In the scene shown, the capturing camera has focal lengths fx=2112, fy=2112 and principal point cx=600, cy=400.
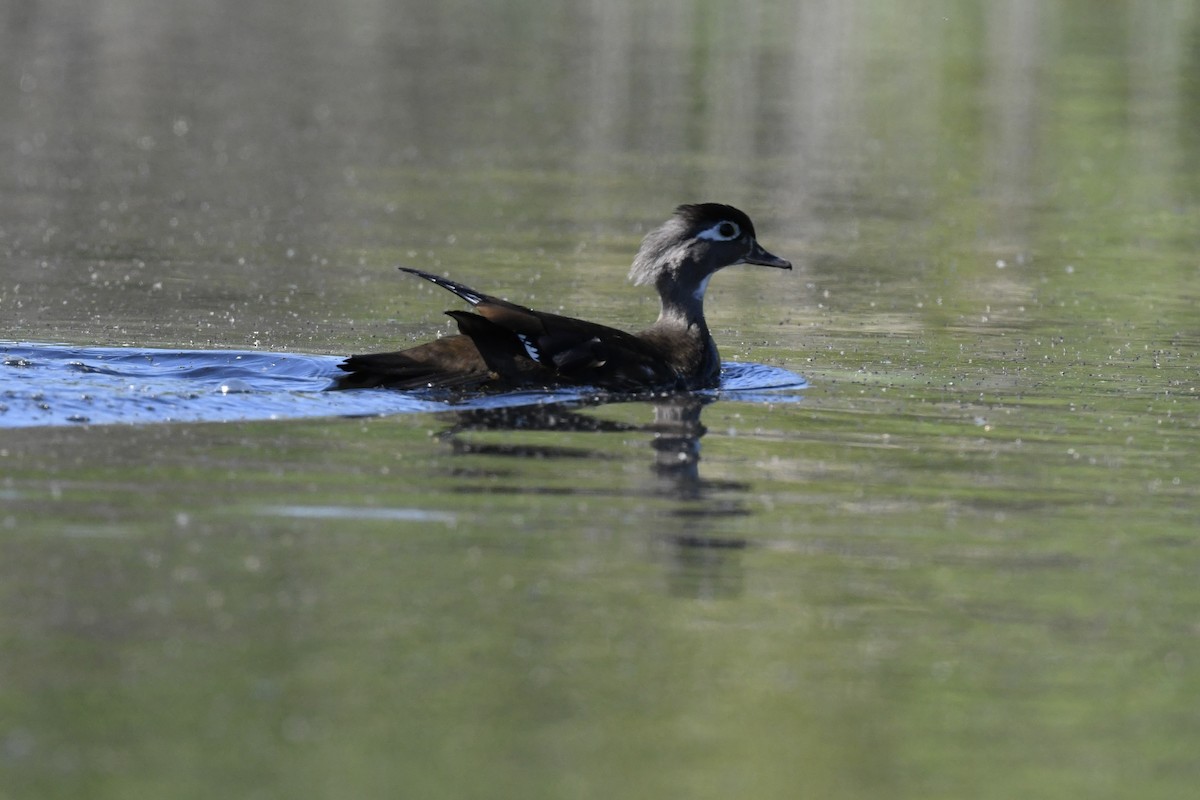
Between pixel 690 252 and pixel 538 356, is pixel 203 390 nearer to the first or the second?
pixel 538 356

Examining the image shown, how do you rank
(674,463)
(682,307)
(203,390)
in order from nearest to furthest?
(674,463), (203,390), (682,307)

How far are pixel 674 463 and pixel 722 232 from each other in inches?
139

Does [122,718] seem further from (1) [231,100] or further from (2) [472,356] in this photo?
(1) [231,100]

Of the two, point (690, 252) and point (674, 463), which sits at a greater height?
point (690, 252)

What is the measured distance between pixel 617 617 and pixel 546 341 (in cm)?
431

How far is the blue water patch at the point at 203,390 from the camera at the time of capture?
32.4ft

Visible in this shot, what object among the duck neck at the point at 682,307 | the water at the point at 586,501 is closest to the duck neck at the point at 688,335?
the duck neck at the point at 682,307

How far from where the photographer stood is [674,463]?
9.38 meters

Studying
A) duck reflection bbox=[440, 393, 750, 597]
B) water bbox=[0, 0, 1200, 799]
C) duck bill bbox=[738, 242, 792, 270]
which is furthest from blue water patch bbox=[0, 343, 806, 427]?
duck bill bbox=[738, 242, 792, 270]

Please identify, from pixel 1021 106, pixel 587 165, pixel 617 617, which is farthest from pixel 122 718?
pixel 1021 106

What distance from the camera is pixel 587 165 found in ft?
80.2

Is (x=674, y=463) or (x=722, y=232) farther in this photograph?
(x=722, y=232)

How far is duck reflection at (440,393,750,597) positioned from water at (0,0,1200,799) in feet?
0.11

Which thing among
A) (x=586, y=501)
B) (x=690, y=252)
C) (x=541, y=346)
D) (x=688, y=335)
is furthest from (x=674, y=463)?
(x=690, y=252)
